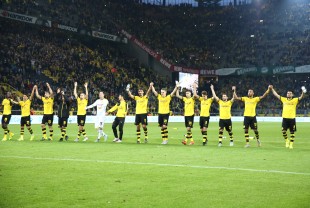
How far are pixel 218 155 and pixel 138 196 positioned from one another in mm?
7578

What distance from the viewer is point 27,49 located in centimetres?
4756

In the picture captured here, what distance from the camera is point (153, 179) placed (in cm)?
1058

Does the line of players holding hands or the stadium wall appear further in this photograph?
the stadium wall

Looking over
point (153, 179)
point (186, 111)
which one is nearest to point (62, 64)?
point (186, 111)

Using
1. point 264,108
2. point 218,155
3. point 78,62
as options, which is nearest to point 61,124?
point 218,155

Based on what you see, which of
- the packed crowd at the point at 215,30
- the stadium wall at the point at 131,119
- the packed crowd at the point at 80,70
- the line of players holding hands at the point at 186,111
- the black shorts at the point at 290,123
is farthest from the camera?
the packed crowd at the point at 215,30

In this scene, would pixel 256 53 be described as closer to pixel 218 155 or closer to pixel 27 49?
pixel 27 49

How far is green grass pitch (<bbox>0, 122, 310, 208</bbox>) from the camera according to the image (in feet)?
26.9

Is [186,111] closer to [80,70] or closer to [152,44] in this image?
[80,70]

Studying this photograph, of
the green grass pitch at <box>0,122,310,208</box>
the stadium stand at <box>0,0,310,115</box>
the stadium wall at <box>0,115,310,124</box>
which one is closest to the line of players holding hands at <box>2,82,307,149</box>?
the green grass pitch at <box>0,122,310,208</box>

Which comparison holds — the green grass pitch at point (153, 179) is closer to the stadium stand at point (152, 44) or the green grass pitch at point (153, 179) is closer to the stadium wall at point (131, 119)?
the stadium wall at point (131, 119)

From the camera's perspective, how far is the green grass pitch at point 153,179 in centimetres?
820

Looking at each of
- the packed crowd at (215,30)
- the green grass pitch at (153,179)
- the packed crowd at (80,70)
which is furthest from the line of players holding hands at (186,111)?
the packed crowd at (215,30)

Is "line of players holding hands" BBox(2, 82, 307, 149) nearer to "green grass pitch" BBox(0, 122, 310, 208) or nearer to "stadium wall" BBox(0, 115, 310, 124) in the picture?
"green grass pitch" BBox(0, 122, 310, 208)
